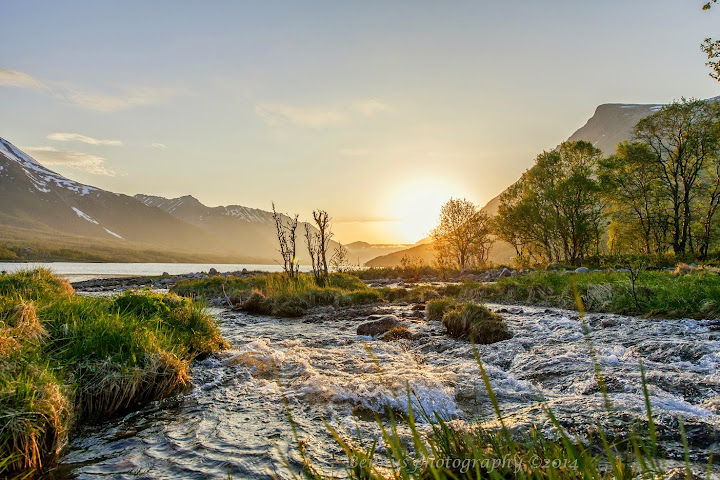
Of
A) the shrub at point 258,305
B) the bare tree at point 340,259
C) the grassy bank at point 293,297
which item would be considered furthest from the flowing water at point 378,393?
the bare tree at point 340,259

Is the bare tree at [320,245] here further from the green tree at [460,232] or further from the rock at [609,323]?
the green tree at [460,232]

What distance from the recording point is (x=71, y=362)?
5.78 metres

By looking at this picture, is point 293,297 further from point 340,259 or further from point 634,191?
point 634,191

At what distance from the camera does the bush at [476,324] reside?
1043cm

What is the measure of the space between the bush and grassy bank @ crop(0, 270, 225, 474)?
6545 mm

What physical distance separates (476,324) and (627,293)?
6450 millimetres

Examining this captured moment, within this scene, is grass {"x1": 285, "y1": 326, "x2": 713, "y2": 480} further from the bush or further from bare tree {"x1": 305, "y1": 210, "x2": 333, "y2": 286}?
bare tree {"x1": 305, "y1": 210, "x2": 333, "y2": 286}

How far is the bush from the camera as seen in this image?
10.4m

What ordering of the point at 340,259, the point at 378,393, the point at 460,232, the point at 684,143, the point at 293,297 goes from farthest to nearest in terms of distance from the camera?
the point at 460,232 < the point at 684,143 < the point at 340,259 < the point at 293,297 < the point at 378,393

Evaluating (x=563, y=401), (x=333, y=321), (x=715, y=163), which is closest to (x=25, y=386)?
(x=563, y=401)

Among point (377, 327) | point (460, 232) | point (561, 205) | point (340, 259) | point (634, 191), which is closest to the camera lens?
point (377, 327)

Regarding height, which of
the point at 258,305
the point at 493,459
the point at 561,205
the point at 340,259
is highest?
the point at 561,205

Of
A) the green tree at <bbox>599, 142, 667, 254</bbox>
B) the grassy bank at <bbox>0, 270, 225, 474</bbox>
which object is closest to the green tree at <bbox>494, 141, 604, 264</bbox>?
the green tree at <bbox>599, 142, 667, 254</bbox>

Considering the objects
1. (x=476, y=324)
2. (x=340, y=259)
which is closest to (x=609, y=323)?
(x=476, y=324)
